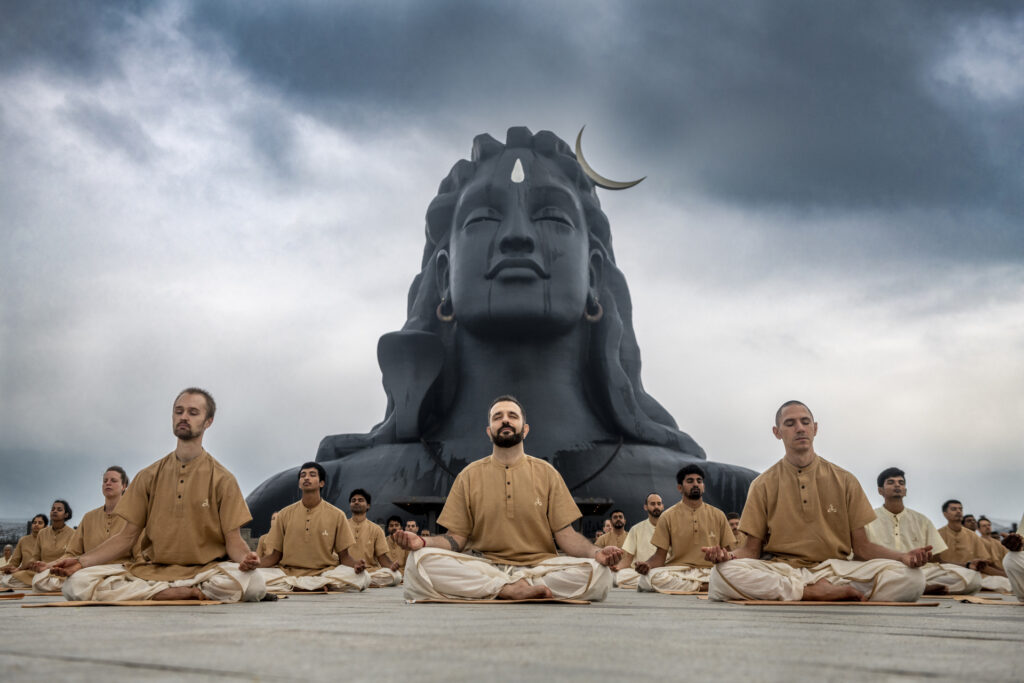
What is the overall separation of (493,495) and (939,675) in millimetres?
3615

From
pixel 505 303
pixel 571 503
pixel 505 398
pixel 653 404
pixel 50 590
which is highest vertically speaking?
pixel 505 303

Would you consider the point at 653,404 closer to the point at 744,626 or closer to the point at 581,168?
the point at 581,168

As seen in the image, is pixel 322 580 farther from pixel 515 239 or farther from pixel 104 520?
pixel 515 239

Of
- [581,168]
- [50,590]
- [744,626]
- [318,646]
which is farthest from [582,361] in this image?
[318,646]

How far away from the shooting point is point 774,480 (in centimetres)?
513

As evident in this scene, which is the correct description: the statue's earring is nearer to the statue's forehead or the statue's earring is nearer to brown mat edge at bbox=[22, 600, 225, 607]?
the statue's forehead

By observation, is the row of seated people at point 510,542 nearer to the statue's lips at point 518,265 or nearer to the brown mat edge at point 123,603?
the brown mat edge at point 123,603

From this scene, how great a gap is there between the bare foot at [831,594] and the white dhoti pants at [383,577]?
5.46 m

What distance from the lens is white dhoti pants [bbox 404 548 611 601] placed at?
14.7 feet

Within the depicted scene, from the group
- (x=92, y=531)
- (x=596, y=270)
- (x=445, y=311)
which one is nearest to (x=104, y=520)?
(x=92, y=531)

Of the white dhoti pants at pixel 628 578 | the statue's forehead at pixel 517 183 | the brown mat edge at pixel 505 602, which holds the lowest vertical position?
the white dhoti pants at pixel 628 578

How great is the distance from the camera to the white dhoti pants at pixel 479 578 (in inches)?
176

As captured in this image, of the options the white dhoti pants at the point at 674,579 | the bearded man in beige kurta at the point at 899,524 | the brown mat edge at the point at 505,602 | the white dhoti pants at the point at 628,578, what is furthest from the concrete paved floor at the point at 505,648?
the white dhoti pants at the point at 628,578

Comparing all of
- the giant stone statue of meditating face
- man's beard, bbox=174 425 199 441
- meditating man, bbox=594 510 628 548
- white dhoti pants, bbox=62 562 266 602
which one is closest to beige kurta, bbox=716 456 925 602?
white dhoti pants, bbox=62 562 266 602
